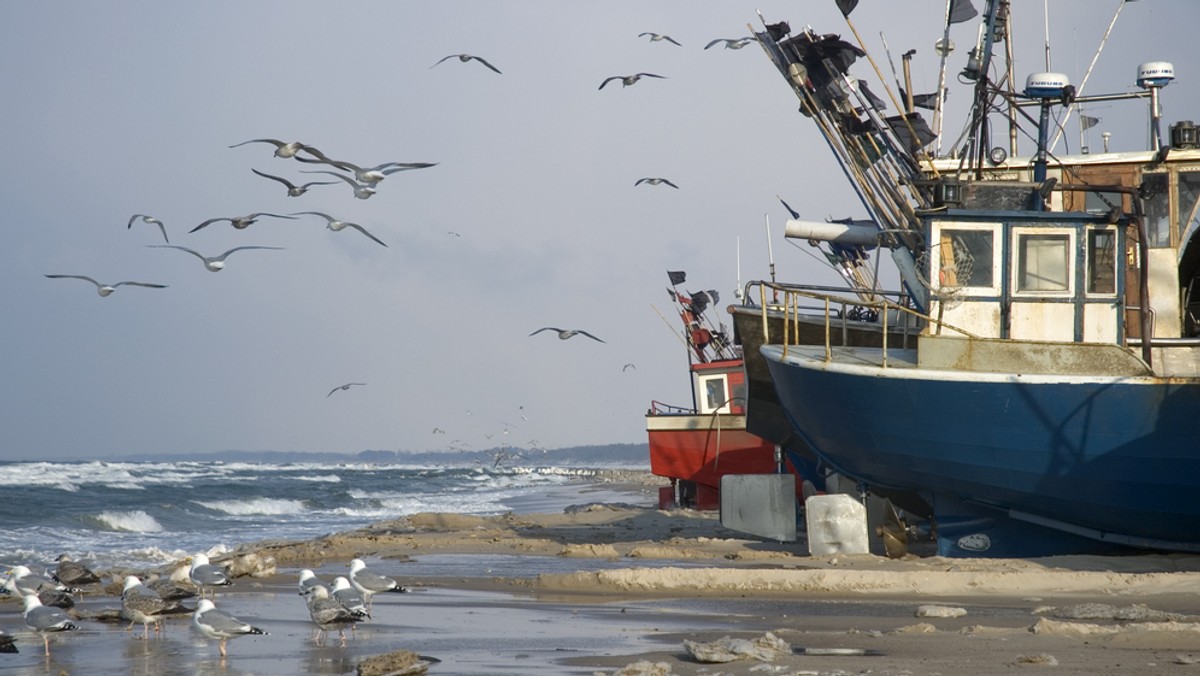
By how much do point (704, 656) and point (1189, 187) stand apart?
9993 millimetres

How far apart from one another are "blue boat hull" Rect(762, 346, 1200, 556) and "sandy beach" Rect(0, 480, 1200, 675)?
578mm

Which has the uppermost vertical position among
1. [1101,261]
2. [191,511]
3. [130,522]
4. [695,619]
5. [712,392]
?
[1101,261]

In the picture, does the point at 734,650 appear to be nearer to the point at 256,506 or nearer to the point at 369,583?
the point at 369,583

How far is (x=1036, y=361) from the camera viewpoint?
13.2m

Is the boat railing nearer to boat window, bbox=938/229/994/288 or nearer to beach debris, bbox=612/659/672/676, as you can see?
boat window, bbox=938/229/994/288

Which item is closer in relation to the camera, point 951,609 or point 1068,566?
point 951,609

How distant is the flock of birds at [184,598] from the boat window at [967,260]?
23.5 feet

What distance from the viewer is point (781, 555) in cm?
1523

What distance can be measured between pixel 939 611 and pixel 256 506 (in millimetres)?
33593

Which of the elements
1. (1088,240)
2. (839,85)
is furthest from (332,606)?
(839,85)

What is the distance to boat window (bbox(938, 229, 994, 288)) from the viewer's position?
1399 centimetres

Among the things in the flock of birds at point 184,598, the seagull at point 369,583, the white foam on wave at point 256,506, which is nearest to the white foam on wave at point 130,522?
the white foam on wave at point 256,506

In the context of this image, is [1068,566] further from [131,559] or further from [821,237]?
[131,559]

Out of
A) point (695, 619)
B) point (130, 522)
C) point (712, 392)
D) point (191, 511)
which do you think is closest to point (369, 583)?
point (695, 619)
